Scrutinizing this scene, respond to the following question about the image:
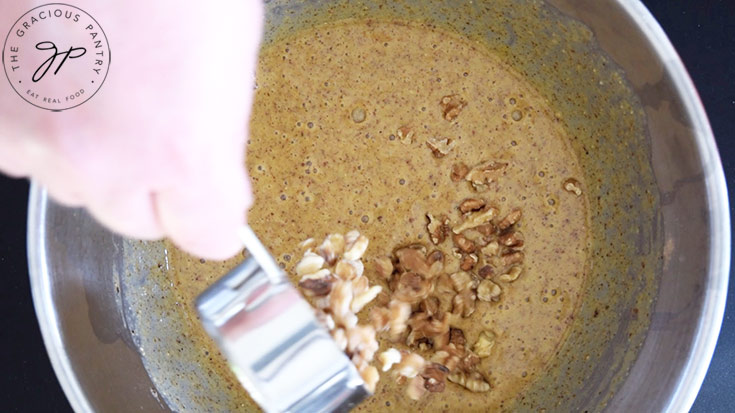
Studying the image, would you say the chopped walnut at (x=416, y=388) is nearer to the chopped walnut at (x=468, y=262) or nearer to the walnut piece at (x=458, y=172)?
the chopped walnut at (x=468, y=262)

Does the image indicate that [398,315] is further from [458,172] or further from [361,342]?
[458,172]

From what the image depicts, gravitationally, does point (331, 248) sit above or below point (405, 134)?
below

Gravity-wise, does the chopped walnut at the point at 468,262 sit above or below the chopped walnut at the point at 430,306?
above

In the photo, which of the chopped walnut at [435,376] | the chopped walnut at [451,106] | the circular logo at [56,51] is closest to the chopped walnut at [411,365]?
the chopped walnut at [435,376]

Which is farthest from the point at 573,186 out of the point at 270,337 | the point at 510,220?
the point at 270,337

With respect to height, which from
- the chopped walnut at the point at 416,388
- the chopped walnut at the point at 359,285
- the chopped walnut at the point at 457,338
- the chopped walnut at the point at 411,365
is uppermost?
the chopped walnut at the point at 359,285

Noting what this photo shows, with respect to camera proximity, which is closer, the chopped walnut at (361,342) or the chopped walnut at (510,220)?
the chopped walnut at (361,342)

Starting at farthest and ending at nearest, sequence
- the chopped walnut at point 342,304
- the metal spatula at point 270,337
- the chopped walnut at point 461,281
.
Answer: the chopped walnut at point 461,281 → the chopped walnut at point 342,304 → the metal spatula at point 270,337

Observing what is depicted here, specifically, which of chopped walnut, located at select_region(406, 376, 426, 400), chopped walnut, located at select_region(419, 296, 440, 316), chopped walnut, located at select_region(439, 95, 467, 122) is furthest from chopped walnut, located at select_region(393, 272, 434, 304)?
chopped walnut, located at select_region(439, 95, 467, 122)
